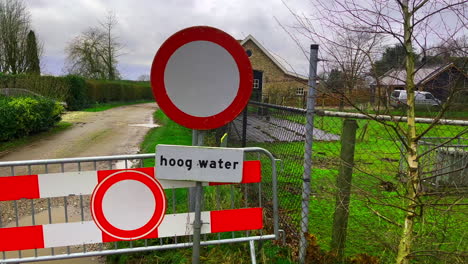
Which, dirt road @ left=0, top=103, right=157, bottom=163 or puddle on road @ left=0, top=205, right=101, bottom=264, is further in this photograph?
dirt road @ left=0, top=103, right=157, bottom=163

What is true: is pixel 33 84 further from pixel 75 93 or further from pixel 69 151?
pixel 69 151

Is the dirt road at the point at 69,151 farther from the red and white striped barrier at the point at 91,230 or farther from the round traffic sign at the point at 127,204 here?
the round traffic sign at the point at 127,204

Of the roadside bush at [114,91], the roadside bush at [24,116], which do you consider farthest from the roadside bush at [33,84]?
the roadside bush at [114,91]

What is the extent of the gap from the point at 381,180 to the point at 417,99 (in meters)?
0.67

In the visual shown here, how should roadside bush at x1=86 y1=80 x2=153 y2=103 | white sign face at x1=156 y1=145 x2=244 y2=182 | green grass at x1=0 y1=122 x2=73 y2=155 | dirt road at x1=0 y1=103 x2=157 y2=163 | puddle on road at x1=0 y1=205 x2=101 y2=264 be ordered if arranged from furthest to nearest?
roadside bush at x1=86 y1=80 x2=153 y2=103 < green grass at x1=0 y1=122 x2=73 y2=155 < dirt road at x1=0 y1=103 x2=157 y2=163 < puddle on road at x1=0 y1=205 x2=101 y2=264 < white sign face at x1=156 y1=145 x2=244 y2=182

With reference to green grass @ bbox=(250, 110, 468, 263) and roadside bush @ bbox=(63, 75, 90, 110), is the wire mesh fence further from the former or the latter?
roadside bush @ bbox=(63, 75, 90, 110)

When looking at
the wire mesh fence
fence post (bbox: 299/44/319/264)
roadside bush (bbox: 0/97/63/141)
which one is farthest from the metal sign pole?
roadside bush (bbox: 0/97/63/141)

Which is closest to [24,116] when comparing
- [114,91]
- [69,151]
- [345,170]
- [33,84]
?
[69,151]

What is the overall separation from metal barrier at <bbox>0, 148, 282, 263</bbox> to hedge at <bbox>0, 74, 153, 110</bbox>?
1372 centimetres

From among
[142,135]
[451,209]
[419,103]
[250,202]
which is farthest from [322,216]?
[142,135]

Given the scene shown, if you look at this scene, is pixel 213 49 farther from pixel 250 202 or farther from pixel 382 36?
pixel 250 202

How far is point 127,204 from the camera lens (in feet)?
9.84

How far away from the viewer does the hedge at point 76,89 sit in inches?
699

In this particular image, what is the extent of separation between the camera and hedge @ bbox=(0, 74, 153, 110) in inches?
699
